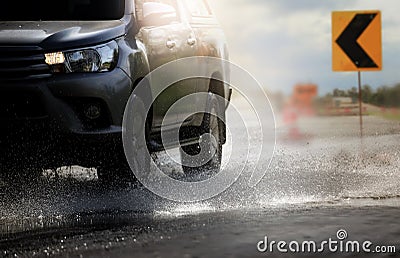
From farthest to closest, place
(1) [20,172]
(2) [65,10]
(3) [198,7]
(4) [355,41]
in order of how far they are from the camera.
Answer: (4) [355,41], (3) [198,7], (2) [65,10], (1) [20,172]

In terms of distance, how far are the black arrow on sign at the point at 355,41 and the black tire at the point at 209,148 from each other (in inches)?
201

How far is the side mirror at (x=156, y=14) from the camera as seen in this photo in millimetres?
7594

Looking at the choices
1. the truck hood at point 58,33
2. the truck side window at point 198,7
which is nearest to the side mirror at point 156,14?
the truck hood at point 58,33

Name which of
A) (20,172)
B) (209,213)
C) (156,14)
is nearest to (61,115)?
(20,172)

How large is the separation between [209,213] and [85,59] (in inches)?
64.4

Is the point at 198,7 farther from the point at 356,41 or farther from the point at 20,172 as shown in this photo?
the point at 356,41

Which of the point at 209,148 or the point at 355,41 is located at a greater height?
the point at 355,41

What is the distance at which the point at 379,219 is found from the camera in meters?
5.39

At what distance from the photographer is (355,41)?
13.9m

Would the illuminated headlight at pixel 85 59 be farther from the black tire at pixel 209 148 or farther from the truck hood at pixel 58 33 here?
the black tire at pixel 209 148

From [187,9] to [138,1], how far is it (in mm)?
1010

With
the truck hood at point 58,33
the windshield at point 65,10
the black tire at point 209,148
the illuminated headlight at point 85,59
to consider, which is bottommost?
the black tire at point 209,148

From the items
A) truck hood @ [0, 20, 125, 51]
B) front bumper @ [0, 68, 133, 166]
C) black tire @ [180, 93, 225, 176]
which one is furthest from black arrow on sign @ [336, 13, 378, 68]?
front bumper @ [0, 68, 133, 166]

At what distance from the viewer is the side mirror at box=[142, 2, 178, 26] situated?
759 cm
